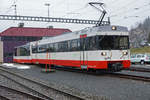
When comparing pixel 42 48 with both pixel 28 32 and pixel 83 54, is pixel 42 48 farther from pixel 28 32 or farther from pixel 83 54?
pixel 28 32

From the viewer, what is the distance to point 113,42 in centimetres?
1422

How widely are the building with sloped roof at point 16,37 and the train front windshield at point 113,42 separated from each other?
1472 inches

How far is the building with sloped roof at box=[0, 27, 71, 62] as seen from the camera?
49781 mm

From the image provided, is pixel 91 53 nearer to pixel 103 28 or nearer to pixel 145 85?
pixel 103 28

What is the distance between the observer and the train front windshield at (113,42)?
13961mm

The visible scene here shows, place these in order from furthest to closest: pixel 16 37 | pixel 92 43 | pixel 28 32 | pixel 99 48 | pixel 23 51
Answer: pixel 28 32
pixel 16 37
pixel 23 51
pixel 92 43
pixel 99 48

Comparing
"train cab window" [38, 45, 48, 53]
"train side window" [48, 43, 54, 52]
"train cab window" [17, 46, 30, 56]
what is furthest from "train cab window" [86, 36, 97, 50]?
"train cab window" [17, 46, 30, 56]

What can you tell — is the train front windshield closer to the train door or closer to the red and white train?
the red and white train

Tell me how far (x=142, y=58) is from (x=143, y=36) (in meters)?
89.8

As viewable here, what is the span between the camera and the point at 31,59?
92.9 feet

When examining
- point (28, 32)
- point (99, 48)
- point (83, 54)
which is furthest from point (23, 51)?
point (28, 32)

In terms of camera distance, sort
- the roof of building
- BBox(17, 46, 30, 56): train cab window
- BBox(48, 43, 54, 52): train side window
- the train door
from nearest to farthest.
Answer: the train door
BBox(48, 43, 54, 52): train side window
BBox(17, 46, 30, 56): train cab window
the roof of building

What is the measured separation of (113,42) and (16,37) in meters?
45.1

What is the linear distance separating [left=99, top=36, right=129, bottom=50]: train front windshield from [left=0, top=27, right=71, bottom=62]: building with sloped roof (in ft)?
123
